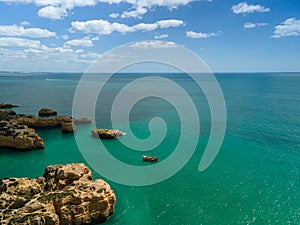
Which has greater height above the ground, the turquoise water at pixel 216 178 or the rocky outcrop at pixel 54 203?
the rocky outcrop at pixel 54 203

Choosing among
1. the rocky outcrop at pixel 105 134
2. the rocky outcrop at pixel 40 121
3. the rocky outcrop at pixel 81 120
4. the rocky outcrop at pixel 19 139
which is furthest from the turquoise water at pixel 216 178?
the rocky outcrop at pixel 81 120

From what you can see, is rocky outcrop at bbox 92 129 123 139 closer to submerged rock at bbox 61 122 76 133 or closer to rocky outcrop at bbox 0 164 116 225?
submerged rock at bbox 61 122 76 133

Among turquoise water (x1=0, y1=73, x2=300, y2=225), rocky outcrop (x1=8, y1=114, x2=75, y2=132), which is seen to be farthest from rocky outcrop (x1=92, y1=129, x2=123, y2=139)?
rocky outcrop (x1=8, y1=114, x2=75, y2=132)

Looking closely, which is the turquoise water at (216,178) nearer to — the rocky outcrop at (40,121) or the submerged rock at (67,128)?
the submerged rock at (67,128)

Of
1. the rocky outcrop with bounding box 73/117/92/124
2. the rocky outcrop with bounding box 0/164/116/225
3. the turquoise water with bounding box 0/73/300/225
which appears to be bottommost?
the turquoise water with bounding box 0/73/300/225

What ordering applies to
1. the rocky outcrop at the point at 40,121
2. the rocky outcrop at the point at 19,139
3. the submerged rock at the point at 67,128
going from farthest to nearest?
the rocky outcrop at the point at 40,121 < the submerged rock at the point at 67,128 < the rocky outcrop at the point at 19,139
